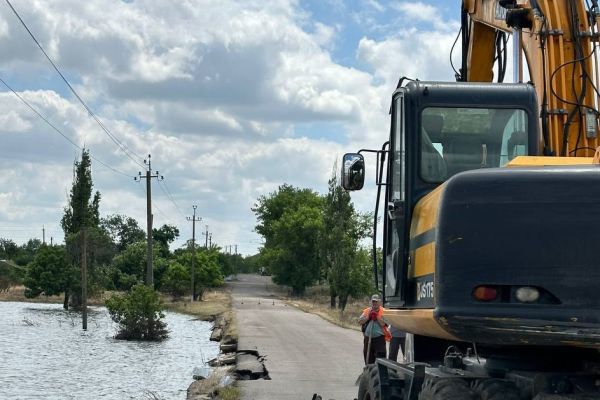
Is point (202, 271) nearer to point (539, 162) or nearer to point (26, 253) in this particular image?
point (26, 253)

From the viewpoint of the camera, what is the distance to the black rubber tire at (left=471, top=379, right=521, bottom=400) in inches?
224

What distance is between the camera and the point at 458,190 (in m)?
5.24

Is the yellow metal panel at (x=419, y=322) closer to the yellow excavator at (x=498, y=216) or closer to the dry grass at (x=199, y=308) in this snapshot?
the yellow excavator at (x=498, y=216)

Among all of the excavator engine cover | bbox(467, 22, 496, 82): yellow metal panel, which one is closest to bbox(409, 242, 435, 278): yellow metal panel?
the excavator engine cover

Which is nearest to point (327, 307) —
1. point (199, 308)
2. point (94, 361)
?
point (199, 308)

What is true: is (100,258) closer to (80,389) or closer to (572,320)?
(80,389)

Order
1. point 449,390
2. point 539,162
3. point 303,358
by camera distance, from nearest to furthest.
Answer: point 539,162, point 449,390, point 303,358

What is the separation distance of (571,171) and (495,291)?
748 millimetres

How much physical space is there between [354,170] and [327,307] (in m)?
60.8

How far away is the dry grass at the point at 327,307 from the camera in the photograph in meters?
46.2

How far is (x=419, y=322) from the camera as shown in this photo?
20.4 feet

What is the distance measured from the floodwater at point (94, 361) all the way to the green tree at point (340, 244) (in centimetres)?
754

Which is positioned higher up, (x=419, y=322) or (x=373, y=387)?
(x=419, y=322)

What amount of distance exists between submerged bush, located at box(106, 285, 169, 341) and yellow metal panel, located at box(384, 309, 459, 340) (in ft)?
129
